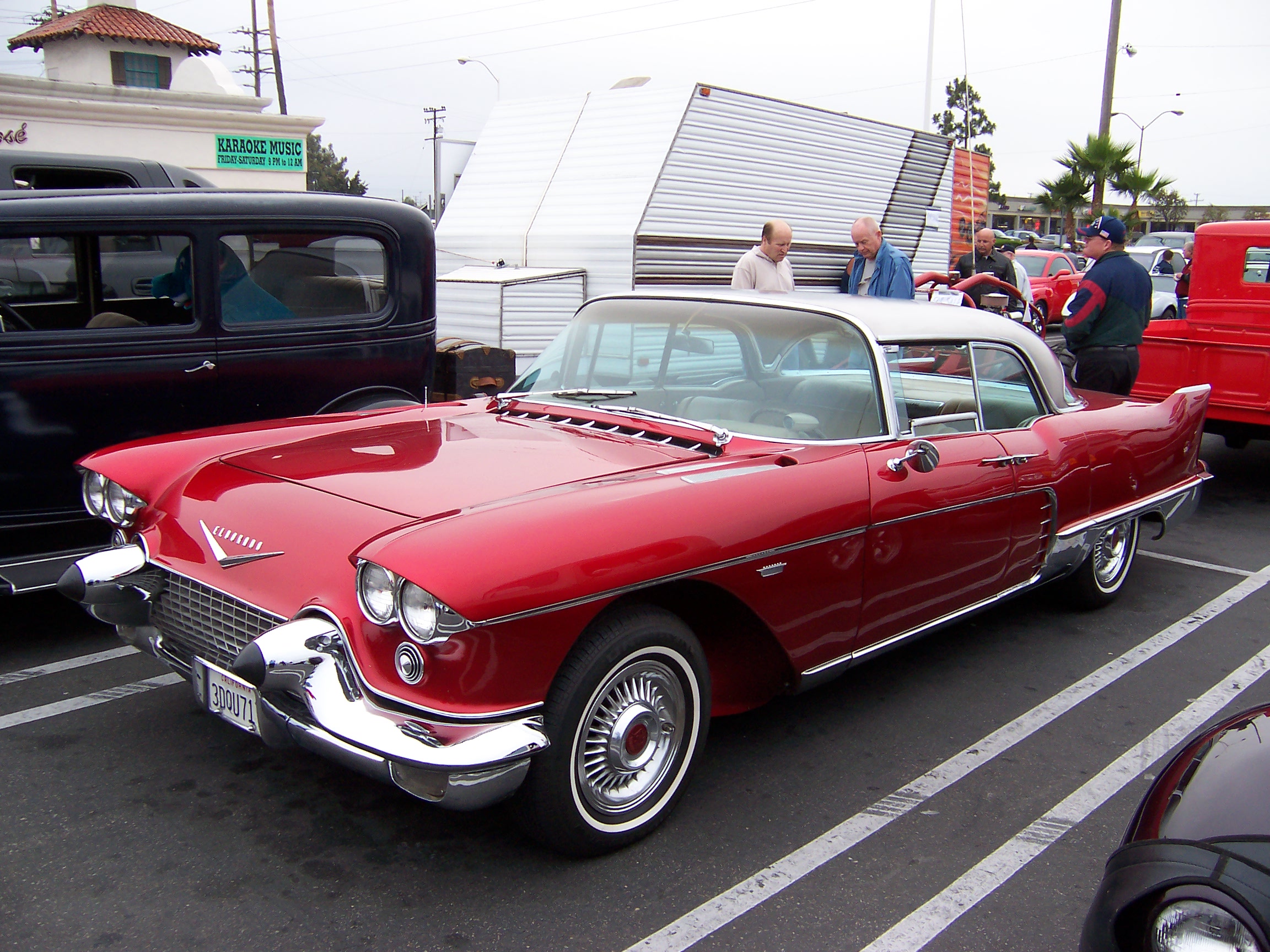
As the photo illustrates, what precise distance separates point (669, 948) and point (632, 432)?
5.47 feet

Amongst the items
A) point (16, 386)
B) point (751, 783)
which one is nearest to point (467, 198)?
point (16, 386)

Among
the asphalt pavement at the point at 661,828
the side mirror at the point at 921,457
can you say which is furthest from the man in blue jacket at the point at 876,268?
the side mirror at the point at 921,457

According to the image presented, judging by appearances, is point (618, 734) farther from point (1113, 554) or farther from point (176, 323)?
point (1113, 554)

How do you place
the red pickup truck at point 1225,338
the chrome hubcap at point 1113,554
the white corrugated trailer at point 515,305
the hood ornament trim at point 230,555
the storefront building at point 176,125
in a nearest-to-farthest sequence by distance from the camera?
1. the hood ornament trim at point 230,555
2. the chrome hubcap at point 1113,554
3. the red pickup truck at point 1225,338
4. the white corrugated trailer at point 515,305
5. the storefront building at point 176,125

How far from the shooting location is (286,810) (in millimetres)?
2980

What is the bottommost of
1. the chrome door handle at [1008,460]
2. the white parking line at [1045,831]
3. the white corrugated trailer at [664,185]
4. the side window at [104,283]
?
the white parking line at [1045,831]

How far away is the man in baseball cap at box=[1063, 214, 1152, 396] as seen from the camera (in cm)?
682

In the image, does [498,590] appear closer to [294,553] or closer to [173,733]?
[294,553]

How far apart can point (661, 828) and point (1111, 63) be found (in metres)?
28.2

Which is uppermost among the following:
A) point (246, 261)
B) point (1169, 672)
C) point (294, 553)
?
point (246, 261)

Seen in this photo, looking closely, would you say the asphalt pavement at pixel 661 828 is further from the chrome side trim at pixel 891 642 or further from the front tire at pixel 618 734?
the chrome side trim at pixel 891 642

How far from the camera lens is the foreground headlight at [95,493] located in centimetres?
342

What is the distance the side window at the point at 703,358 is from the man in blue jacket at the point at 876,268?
3.21m

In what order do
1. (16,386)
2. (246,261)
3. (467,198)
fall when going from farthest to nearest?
1. (467,198)
2. (246,261)
3. (16,386)
